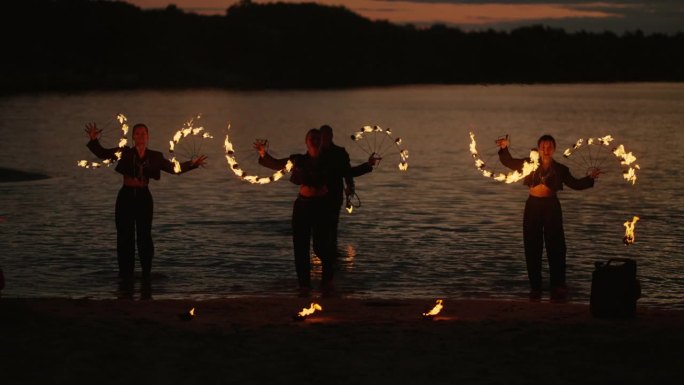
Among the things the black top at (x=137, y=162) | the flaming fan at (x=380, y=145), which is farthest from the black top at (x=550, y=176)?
the black top at (x=137, y=162)

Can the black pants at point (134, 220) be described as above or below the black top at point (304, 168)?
below

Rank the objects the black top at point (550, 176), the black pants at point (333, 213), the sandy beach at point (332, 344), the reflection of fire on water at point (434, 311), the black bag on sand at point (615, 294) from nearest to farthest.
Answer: the sandy beach at point (332, 344)
the black bag on sand at point (615, 294)
the reflection of fire on water at point (434, 311)
the black top at point (550, 176)
the black pants at point (333, 213)

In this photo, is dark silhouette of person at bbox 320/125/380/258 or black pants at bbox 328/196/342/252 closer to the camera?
dark silhouette of person at bbox 320/125/380/258

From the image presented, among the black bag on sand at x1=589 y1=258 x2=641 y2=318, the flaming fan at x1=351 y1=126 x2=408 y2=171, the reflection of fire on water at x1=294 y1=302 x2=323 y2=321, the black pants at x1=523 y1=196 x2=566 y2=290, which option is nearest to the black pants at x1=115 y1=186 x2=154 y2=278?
the flaming fan at x1=351 y1=126 x2=408 y2=171

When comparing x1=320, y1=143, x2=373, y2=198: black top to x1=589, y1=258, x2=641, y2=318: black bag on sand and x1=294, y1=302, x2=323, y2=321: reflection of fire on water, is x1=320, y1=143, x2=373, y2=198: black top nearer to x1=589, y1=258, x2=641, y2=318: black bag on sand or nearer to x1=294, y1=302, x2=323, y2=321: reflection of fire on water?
x1=294, y1=302, x2=323, y2=321: reflection of fire on water

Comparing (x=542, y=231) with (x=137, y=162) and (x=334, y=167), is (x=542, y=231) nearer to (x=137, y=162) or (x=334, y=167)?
(x=334, y=167)

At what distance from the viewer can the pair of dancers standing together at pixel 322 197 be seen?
48.5ft

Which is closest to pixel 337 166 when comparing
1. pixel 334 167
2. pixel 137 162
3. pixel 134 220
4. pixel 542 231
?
pixel 334 167

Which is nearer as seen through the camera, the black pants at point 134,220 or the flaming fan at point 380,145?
the flaming fan at point 380,145

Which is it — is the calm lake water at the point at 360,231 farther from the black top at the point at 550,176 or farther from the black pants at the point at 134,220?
the black top at the point at 550,176

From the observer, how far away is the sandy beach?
33.1 feet

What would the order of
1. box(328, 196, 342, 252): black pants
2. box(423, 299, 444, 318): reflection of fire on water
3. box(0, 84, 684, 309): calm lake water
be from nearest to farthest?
box(423, 299, 444, 318): reflection of fire on water, box(328, 196, 342, 252): black pants, box(0, 84, 684, 309): calm lake water

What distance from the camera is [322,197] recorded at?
15.0 m

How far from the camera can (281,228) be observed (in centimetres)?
2414
